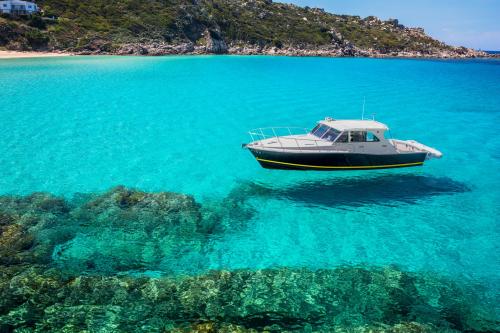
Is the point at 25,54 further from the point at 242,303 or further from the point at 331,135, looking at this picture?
the point at 242,303

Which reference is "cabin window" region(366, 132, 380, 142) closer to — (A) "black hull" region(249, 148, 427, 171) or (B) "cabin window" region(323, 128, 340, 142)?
(A) "black hull" region(249, 148, 427, 171)

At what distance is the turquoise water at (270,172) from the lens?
561 inches

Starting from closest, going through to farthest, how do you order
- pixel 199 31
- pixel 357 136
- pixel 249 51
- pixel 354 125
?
1. pixel 357 136
2. pixel 354 125
3. pixel 199 31
4. pixel 249 51

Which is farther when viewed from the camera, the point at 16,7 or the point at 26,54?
the point at 16,7

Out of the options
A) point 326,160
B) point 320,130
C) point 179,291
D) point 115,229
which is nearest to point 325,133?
point 320,130

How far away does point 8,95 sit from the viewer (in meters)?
41.8

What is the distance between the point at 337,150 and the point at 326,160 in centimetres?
81

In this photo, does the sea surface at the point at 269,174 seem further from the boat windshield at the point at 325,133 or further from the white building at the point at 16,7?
the white building at the point at 16,7

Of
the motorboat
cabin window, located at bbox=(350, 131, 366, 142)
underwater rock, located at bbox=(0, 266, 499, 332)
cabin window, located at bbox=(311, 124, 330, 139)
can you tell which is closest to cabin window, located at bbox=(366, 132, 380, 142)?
the motorboat

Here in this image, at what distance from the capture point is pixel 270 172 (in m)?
22.3

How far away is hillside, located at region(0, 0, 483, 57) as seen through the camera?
94938mm

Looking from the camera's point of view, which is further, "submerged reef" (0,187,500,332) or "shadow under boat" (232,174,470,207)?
"shadow under boat" (232,174,470,207)

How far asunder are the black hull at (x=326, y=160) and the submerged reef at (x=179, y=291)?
615cm

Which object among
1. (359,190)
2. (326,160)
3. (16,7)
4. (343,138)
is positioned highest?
(16,7)
